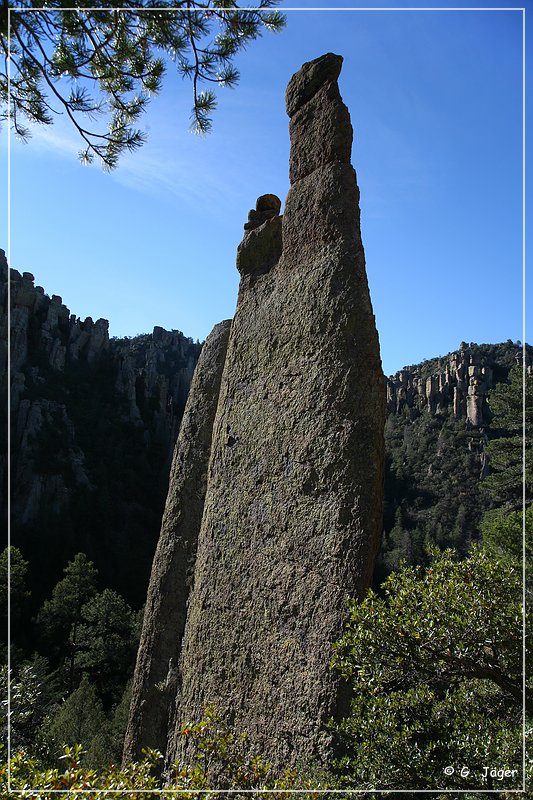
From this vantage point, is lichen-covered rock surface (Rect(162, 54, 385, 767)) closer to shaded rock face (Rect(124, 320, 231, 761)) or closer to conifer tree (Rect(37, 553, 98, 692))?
shaded rock face (Rect(124, 320, 231, 761))

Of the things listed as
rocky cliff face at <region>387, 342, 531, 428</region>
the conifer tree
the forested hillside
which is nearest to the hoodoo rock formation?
the forested hillside

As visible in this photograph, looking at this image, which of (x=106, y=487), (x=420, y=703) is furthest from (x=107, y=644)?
(x=106, y=487)

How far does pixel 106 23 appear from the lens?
406cm

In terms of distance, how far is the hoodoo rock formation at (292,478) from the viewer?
3906mm

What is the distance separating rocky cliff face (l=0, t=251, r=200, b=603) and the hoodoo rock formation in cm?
2818

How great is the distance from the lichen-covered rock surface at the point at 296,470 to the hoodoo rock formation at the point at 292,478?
13mm

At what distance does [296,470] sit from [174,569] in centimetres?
207

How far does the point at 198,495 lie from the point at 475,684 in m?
2.96

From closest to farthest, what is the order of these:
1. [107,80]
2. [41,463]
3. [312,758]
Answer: [312,758]
[107,80]
[41,463]

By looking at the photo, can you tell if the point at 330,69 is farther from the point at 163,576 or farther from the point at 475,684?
the point at 475,684

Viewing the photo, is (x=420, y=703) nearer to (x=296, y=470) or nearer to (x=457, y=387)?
(x=296, y=470)

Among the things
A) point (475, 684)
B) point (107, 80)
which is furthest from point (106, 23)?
point (475, 684)

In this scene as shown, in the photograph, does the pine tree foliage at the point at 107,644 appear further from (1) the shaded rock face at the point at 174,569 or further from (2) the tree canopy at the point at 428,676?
(2) the tree canopy at the point at 428,676

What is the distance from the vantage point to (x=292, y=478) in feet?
14.3
